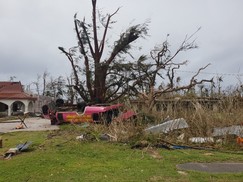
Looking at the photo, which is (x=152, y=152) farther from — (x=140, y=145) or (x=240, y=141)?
(x=240, y=141)

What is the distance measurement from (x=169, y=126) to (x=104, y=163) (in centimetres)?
359

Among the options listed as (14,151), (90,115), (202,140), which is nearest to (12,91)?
(90,115)

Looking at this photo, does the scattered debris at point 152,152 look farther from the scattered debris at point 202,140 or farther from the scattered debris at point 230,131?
the scattered debris at point 230,131

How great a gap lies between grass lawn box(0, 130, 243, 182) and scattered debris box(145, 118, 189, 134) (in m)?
1.28

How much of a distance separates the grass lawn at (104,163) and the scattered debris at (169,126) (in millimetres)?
1284

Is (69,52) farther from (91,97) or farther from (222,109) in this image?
(222,109)

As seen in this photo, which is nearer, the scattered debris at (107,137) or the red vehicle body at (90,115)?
the scattered debris at (107,137)

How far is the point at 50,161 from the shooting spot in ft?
22.2

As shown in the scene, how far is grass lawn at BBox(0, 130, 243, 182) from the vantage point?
5.48 metres

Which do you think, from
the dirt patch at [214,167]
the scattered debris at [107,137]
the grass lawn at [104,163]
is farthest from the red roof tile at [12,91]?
the dirt patch at [214,167]

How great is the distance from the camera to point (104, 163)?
265 inches

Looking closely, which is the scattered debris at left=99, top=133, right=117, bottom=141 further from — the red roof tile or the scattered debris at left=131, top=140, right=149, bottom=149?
the red roof tile

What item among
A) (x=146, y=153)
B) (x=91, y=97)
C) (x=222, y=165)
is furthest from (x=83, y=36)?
(x=222, y=165)

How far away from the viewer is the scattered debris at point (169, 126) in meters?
9.69
